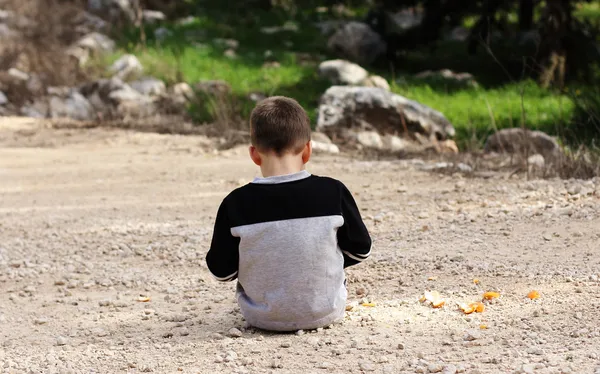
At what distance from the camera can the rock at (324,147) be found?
24.2ft

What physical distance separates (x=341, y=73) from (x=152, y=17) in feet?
17.9

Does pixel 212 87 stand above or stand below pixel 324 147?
below

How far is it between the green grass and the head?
5.82 metres

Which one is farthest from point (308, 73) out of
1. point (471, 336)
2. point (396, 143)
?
point (471, 336)

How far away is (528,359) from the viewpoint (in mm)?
2756

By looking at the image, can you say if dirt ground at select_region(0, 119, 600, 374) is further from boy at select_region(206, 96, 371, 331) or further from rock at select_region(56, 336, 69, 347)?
boy at select_region(206, 96, 371, 331)

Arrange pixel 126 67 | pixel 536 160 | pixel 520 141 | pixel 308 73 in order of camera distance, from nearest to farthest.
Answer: pixel 536 160 → pixel 520 141 → pixel 126 67 → pixel 308 73

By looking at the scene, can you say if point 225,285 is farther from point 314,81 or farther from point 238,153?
point 314,81

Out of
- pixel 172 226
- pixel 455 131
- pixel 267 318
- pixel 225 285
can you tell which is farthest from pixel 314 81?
pixel 267 318

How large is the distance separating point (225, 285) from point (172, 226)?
123 cm

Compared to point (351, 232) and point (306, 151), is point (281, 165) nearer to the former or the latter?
point (306, 151)

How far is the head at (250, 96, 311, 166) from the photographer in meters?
2.99

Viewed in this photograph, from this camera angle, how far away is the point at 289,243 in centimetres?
304

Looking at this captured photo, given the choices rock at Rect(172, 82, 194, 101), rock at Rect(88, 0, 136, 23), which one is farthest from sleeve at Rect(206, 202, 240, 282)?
rock at Rect(88, 0, 136, 23)
